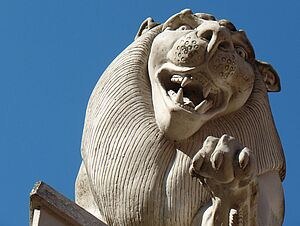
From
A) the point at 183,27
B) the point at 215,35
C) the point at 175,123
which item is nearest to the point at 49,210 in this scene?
the point at 175,123

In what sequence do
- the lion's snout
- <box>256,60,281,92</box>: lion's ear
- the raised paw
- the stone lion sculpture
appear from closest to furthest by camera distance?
the raised paw
the stone lion sculpture
the lion's snout
<box>256,60,281,92</box>: lion's ear

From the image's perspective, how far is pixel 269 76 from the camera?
24.7 ft

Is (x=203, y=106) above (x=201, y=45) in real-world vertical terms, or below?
below

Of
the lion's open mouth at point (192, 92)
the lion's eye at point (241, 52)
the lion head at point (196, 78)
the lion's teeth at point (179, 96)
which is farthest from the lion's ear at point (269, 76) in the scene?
the lion's teeth at point (179, 96)

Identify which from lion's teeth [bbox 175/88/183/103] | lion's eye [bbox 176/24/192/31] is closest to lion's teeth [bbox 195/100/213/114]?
lion's teeth [bbox 175/88/183/103]

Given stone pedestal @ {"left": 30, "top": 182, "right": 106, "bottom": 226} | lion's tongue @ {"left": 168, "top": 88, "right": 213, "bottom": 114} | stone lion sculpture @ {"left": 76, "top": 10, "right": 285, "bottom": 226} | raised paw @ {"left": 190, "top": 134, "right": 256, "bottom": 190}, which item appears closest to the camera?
raised paw @ {"left": 190, "top": 134, "right": 256, "bottom": 190}

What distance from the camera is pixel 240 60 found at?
22.7 feet

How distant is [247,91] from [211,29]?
0.47 metres

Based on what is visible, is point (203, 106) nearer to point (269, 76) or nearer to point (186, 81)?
point (186, 81)

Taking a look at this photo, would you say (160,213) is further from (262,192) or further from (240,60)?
(240,60)

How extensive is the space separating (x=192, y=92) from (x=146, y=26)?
1.07m

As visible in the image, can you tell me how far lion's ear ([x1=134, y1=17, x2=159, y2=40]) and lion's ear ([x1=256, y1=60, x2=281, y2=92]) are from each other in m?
0.81

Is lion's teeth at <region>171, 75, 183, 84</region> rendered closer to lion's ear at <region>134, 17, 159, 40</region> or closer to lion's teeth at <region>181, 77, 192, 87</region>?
lion's teeth at <region>181, 77, 192, 87</region>

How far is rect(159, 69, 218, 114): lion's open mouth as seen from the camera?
6676 mm
